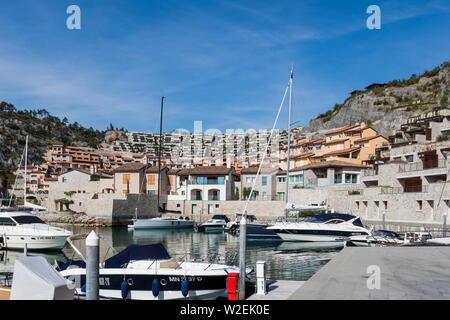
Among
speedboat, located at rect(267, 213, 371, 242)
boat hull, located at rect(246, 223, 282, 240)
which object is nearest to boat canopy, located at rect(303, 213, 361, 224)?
speedboat, located at rect(267, 213, 371, 242)

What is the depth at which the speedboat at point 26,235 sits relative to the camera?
27.8 m

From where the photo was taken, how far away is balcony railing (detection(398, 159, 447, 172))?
40.6 meters

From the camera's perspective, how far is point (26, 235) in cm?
2789

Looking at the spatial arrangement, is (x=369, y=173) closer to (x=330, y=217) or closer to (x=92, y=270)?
(x=330, y=217)

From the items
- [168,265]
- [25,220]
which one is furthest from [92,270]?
[25,220]

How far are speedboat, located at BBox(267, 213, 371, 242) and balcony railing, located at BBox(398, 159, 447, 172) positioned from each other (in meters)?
14.9

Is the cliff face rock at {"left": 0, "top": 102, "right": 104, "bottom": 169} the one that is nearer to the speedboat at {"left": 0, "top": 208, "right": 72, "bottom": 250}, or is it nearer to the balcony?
the balcony

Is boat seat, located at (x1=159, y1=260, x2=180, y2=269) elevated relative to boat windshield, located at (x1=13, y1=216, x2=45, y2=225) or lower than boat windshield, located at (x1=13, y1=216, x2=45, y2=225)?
lower

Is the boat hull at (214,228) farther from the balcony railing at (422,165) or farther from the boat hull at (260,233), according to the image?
the balcony railing at (422,165)

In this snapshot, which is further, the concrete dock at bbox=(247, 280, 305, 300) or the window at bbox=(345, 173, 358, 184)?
the window at bbox=(345, 173, 358, 184)

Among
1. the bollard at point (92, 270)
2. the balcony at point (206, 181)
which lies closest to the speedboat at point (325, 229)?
the bollard at point (92, 270)

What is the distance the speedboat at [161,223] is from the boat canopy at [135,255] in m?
34.1

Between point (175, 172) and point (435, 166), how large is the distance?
4105 centimetres
